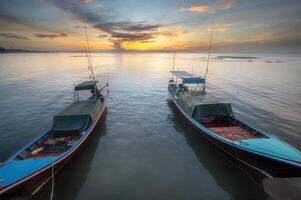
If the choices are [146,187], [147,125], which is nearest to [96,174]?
[146,187]

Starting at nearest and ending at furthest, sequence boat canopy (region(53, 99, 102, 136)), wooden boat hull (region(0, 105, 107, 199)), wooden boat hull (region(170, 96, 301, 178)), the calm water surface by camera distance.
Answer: wooden boat hull (region(0, 105, 107, 199)), wooden boat hull (region(170, 96, 301, 178)), the calm water surface, boat canopy (region(53, 99, 102, 136))

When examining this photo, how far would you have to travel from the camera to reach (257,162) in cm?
996

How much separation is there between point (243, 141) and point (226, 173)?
272 cm

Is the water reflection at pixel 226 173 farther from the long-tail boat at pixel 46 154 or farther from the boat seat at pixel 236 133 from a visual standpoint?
the long-tail boat at pixel 46 154

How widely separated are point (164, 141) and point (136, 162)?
4193mm

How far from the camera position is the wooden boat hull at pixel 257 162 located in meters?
8.77

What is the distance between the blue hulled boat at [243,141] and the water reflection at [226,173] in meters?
0.80

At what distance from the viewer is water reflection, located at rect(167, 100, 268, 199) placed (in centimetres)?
973

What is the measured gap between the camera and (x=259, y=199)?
358 inches

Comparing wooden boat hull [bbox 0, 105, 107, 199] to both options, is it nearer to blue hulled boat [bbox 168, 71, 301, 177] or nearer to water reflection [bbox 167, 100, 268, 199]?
water reflection [bbox 167, 100, 268, 199]

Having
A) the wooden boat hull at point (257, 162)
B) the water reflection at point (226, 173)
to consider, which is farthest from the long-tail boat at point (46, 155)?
the wooden boat hull at point (257, 162)

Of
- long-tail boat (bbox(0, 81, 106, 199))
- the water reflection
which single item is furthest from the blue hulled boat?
long-tail boat (bbox(0, 81, 106, 199))

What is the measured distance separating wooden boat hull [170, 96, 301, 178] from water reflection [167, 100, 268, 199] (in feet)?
2.11

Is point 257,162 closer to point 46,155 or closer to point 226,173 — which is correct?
point 226,173
